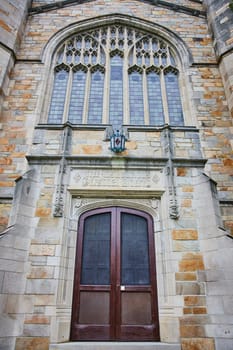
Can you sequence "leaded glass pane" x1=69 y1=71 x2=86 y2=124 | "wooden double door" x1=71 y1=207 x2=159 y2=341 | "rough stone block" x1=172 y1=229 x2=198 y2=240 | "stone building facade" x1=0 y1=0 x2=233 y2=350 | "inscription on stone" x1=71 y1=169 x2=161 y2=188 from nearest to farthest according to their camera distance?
"stone building facade" x1=0 y1=0 x2=233 y2=350 → "wooden double door" x1=71 y1=207 x2=159 y2=341 → "rough stone block" x1=172 y1=229 x2=198 y2=240 → "inscription on stone" x1=71 y1=169 x2=161 y2=188 → "leaded glass pane" x1=69 y1=71 x2=86 y2=124

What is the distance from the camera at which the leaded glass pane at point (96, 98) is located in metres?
7.21

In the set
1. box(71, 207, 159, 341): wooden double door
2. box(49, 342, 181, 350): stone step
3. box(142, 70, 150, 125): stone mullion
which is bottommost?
box(49, 342, 181, 350): stone step

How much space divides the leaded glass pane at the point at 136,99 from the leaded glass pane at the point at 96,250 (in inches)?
129

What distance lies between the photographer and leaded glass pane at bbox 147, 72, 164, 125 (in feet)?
23.7

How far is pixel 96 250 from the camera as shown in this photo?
15.9 ft

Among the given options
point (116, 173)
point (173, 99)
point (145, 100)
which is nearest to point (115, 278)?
point (116, 173)

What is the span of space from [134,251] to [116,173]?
1601 mm

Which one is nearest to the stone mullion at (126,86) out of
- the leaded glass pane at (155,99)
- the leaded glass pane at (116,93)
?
the leaded glass pane at (116,93)

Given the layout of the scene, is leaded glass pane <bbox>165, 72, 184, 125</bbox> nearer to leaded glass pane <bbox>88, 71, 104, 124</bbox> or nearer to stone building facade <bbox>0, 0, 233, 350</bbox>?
stone building facade <bbox>0, 0, 233, 350</bbox>

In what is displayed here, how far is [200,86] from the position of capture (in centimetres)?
742

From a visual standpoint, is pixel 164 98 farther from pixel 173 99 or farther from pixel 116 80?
pixel 116 80

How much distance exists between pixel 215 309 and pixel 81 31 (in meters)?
9.16

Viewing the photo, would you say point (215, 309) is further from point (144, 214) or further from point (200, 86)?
point (200, 86)

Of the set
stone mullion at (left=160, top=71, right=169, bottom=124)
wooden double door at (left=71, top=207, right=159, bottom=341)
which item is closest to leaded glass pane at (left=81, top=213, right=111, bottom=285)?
wooden double door at (left=71, top=207, right=159, bottom=341)
